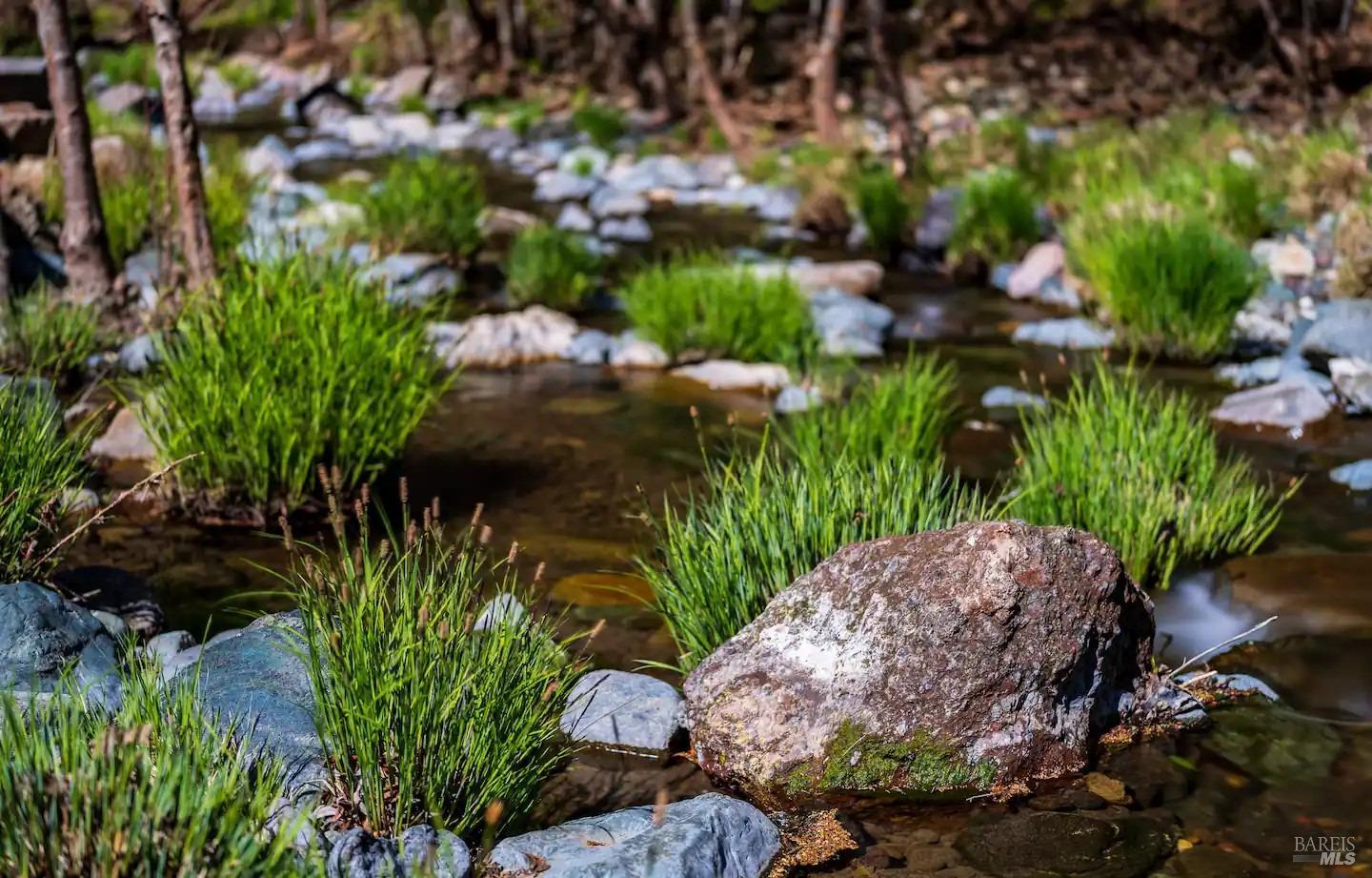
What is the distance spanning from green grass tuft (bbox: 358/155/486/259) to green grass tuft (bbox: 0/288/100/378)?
2997mm

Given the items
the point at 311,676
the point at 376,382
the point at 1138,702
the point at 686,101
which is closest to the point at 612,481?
the point at 376,382

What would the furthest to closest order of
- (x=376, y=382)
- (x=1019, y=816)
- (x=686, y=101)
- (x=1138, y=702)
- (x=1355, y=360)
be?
1. (x=686, y=101)
2. (x=1355, y=360)
3. (x=376, y=382)
4. (x=1138, y=702)
5. (x=1019, y=816)

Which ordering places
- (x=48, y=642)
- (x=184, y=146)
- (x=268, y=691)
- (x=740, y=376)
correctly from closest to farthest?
(x=268, y=691) < (x=48, y=642) < (x=184, y=146) < (x=740, y=376)

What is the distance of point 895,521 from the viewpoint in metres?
4.19

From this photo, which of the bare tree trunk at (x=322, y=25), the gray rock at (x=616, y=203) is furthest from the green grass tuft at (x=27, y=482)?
the bare tree trunk at (x=322, y=25)

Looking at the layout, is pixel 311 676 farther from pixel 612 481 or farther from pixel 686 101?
pixel 686 101

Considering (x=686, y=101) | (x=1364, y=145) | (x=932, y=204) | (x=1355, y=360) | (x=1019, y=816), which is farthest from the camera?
(x=686, y=101)

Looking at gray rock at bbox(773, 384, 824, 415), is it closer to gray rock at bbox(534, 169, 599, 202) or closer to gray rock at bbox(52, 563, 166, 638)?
gray rock at bbox(52, 563, 166, 638)

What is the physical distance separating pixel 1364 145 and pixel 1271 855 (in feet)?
29.4

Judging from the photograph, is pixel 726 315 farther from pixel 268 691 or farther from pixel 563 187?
pixel 563 187

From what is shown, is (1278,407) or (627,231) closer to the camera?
(1278,407)

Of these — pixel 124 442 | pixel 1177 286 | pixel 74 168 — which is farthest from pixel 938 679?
pixel 74 168

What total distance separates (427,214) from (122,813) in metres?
8.48

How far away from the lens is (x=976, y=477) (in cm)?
626
